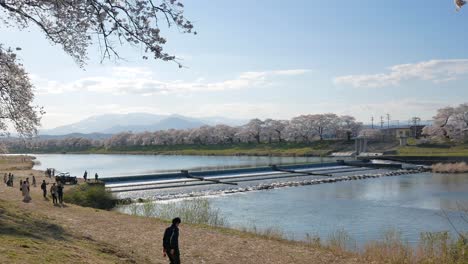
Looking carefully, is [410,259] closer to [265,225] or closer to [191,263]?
[191,263]

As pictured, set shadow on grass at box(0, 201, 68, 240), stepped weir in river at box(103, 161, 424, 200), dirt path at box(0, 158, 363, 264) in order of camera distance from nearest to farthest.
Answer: shadow on grass at box(0, 201, 68, 240) < dirt path at box(0, 158, 363, 264) < stepped weir in river at box(103, 161, 424, 200)

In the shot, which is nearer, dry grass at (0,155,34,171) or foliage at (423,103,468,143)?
dry grass at (0,155,34,171)

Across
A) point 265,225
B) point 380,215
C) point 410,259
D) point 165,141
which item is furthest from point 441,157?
point 165,141

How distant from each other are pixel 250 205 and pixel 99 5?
23642 mm

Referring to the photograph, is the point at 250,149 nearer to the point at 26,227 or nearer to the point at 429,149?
the point at 429,149

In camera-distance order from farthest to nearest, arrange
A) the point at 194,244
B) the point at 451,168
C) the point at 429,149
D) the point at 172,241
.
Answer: the point at 429,149 → the point at 451,168 → the point at 194,244 → the point at 172,241

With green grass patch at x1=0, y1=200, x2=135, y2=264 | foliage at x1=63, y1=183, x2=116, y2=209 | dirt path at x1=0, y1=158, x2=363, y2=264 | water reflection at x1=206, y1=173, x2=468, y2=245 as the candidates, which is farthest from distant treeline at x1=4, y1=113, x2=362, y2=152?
green grass patch at x1=0, y1=200, x2=135, y2=264

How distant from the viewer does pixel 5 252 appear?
7527 mm

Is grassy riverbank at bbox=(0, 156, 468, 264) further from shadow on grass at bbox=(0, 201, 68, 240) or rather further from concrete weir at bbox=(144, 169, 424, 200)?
concrete weir at bbox=(144, 169, 424, 200)

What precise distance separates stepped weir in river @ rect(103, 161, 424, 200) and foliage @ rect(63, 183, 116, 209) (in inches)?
141

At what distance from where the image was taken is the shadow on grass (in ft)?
32.9

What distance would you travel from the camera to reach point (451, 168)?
52.2 meters

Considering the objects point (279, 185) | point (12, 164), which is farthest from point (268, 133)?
point (279, 185)

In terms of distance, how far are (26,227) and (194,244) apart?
14.6ft
